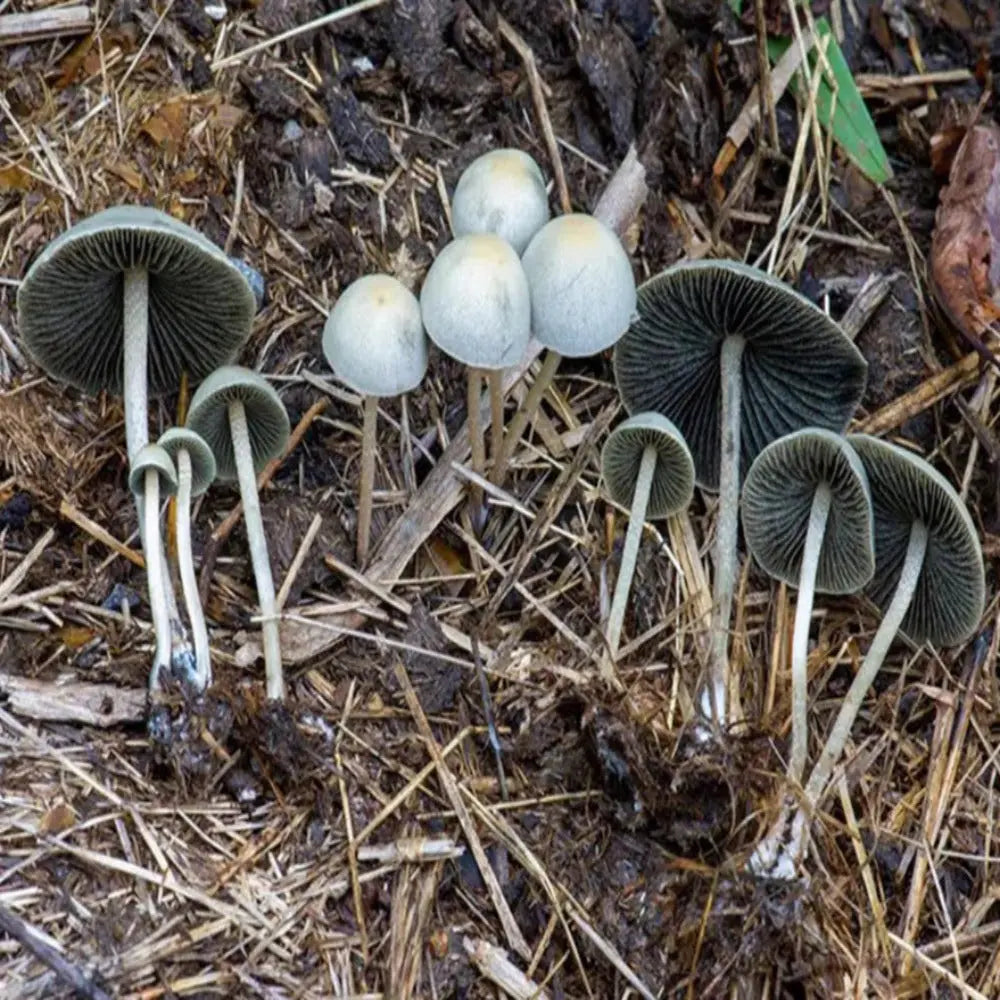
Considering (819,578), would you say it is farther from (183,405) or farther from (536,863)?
(183,405)

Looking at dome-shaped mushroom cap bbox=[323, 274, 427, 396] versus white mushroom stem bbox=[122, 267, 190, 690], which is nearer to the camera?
dome-shaped mushroom cap bbox=[323, 274, 427, 396]

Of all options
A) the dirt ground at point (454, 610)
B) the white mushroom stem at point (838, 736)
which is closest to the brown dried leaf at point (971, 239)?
the dirt ground at point (454, 610)

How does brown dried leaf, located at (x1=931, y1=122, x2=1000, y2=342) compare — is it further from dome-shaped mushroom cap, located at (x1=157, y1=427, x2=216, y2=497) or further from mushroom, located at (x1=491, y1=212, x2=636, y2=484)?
dome-shaped mushroom cap, located at (x1=157, y1=427, x2=216, y2=497)

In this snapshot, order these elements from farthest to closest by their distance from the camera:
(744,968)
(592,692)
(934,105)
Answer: (934,105) < (592,692) < (744,968)

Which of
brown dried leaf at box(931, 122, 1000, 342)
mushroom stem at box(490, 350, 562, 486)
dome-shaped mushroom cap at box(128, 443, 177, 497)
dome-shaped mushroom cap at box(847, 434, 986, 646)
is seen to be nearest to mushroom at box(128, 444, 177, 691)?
dome-shaped mushroom cap at box(128, 443, 177, 497)

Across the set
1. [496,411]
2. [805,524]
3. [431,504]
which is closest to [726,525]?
[805,524]

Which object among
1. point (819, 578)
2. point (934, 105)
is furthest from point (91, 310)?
point (934, 105)

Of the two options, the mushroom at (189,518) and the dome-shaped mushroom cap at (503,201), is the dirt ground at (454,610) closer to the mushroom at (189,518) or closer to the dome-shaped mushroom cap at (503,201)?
the mushroom at (189,518)

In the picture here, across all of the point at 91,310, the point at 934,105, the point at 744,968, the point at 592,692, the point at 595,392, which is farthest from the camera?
the point at 934,105
